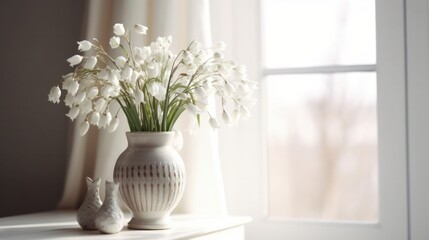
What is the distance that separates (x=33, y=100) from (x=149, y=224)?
935 mm

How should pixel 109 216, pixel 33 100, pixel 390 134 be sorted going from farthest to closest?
1. pixel 33 100
2. pixel 390 134
3. pixel 109 216

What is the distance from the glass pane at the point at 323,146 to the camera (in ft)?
6.61

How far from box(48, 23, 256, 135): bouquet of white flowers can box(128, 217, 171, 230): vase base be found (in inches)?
8.8

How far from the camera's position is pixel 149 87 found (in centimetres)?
159

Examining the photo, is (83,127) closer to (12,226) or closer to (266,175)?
(12,226)

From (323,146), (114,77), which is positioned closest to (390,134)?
(323,146)

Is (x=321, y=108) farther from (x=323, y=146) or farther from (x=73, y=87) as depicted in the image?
(x=73, y=87)

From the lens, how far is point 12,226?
1.70 m

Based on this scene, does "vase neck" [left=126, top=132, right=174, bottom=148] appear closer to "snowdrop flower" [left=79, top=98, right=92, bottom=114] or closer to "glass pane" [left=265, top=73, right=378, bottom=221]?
"snowdrop flower" [left=79, top=98, right=92, bottom=114]

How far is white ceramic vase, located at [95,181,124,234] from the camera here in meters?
1.55

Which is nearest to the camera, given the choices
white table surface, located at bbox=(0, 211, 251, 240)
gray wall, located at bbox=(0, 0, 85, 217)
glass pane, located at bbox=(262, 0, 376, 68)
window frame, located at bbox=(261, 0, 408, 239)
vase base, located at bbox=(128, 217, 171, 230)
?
white table surface, located at bbox=(0, 211, 251, 240)

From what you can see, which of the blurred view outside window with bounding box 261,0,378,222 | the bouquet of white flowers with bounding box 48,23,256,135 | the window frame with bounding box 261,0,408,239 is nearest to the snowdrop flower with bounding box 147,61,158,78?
the bouquet of white flowers with bounding box 48,23,256,135

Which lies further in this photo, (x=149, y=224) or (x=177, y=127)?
(x=177, y=127)

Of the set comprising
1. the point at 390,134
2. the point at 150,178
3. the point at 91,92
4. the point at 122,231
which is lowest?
the point at 122,231
